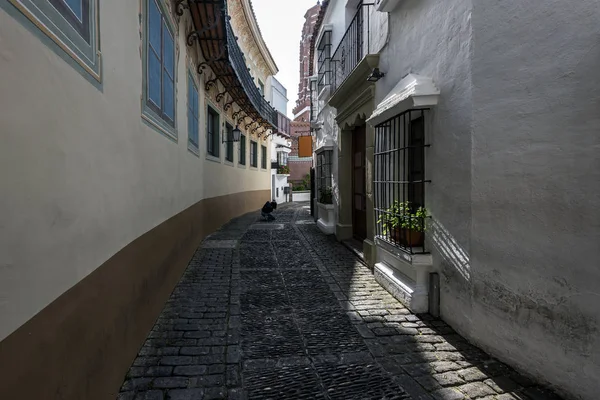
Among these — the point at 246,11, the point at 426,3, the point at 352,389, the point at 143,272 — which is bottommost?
the point at 352,389

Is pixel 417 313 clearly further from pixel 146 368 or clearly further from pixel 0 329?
pixel 0 329

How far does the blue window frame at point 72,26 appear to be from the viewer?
64.3 inches

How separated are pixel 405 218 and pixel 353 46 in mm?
4333

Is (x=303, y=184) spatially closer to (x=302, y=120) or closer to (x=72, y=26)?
(x=302, y=120)

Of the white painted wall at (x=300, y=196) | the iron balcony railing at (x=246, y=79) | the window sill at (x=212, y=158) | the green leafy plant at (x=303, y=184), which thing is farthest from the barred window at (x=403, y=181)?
the green leafy plant at (x=303, y=184)

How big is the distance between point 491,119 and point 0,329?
135 inches

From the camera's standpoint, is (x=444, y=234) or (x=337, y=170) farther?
(x=337, y=170)

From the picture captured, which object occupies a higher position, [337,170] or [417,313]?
[337,170]

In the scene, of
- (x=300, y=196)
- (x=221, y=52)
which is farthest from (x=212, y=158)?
(x=300, y=196)

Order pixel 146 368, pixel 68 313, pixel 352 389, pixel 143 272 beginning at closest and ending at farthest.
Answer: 1. pixel 68 313
2. pixel 352 389
3. pixel 146 368
4. pixel 143 272

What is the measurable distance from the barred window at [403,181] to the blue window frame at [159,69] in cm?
277

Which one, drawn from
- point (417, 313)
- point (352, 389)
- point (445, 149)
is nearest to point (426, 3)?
point (445, 149)

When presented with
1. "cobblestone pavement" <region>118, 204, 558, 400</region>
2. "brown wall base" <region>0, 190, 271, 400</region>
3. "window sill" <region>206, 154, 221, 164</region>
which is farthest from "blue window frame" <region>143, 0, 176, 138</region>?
"window sill" <region>206, 154, 221, 164</region>

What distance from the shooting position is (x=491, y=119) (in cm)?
319
